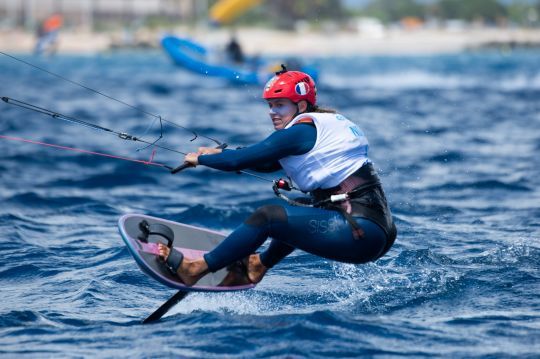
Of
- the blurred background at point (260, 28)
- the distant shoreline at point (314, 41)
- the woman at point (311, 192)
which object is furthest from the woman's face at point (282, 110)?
the distant shoreline at point (314, 41)

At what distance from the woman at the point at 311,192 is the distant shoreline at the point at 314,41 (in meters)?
98.5

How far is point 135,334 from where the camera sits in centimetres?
665

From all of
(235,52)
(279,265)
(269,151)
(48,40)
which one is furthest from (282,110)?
(48,40)

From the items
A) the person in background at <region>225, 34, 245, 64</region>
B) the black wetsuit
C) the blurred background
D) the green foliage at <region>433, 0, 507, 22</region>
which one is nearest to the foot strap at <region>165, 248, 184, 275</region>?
the black wetsuit

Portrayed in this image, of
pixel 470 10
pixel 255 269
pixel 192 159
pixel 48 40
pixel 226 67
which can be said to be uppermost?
pixel 470 10

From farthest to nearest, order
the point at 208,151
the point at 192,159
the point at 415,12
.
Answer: the point at 415,12 → the point at 208,151 → the point at 192,159

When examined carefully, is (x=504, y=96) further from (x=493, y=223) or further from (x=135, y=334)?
(x=135, y=334)

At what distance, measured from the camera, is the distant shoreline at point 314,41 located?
112438 mm

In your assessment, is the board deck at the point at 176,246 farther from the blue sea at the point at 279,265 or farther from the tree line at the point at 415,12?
the tree line at the point at 415,12

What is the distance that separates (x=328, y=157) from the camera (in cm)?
681

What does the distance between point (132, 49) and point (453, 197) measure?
337 ft

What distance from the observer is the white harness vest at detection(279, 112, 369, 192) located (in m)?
6.80

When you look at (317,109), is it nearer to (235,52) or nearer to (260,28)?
(235,52)

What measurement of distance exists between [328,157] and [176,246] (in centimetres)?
169
